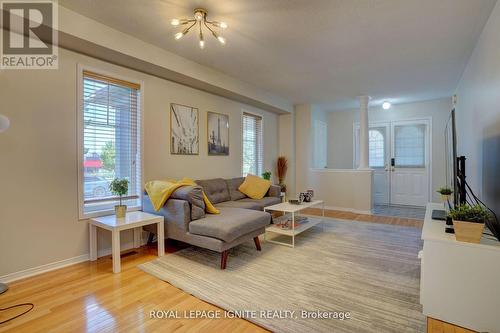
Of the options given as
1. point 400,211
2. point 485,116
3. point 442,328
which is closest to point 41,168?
point 442,328

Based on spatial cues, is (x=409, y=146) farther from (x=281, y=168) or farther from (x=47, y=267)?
(x=47, y=267)

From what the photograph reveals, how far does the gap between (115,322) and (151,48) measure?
286 centimetres

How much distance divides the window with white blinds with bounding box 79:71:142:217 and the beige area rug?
0.99m

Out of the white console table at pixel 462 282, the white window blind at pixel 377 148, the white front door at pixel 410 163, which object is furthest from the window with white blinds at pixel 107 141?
the white front door at pixel 410 163

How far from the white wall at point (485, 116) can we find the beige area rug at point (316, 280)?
1061 mm

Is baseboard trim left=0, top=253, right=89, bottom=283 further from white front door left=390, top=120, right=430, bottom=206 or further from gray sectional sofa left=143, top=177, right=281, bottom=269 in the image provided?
white front door left=390, top=120, right=430, bottom=206

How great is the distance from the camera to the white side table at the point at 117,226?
2475mm

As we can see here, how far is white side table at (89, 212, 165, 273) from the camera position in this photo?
2.47 metres

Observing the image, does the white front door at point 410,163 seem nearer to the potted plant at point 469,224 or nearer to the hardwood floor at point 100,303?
the potted plant at point 469,224

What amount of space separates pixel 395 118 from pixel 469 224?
5370 millimetres

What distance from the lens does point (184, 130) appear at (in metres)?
3.88

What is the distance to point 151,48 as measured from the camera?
120 inches

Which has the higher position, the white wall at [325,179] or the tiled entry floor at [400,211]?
the white wall at [325,179]

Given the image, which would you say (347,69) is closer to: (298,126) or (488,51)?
(488,51)
